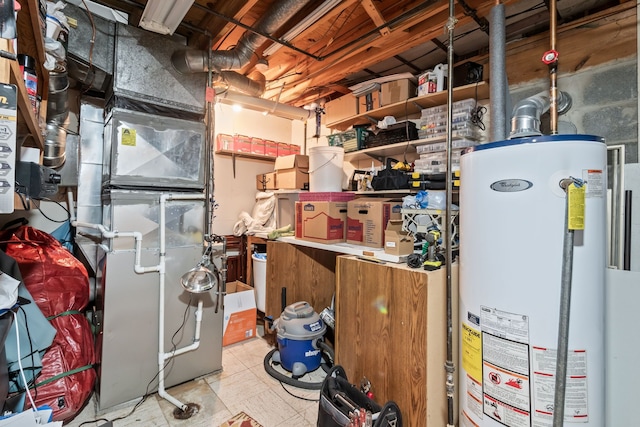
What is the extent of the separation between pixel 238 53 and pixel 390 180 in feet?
5.14

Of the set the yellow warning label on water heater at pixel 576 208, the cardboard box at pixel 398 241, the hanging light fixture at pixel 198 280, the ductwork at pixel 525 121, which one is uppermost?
the ductwork at pixel 525 121

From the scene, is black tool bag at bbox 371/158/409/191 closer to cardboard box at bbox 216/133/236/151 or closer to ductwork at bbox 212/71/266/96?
ductwork at bbox 212/71/266/96

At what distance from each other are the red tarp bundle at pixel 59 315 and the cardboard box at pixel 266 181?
2223mm

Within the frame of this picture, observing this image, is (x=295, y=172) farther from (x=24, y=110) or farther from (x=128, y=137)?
(x=24, y=110)

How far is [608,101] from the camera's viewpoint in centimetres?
180

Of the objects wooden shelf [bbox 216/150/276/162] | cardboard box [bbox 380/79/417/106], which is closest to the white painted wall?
wooden shelf [bbox 216/150/276/162]

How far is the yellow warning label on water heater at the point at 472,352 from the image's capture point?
1.30 m

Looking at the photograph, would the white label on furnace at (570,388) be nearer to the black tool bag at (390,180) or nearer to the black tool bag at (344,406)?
the black tool bag at (344,406)

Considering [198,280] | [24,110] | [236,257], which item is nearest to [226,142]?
[236,257]

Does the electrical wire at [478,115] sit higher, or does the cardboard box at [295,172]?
the electrical wire at [478,115]

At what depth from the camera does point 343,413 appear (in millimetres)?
1422

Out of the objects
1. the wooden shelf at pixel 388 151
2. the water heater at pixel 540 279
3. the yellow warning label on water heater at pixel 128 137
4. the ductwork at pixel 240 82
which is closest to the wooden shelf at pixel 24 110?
the yellow warning label on water heater at pixel 128 137

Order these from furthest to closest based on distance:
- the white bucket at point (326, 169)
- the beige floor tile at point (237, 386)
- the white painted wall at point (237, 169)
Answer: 1. the white painted wall at point (237, 169)
2. the white bucket at point (326, 169)
3. the beige floor tile at point (237, 386)

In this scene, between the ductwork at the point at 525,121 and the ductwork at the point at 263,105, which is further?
the ductwork at the point at 263,105
